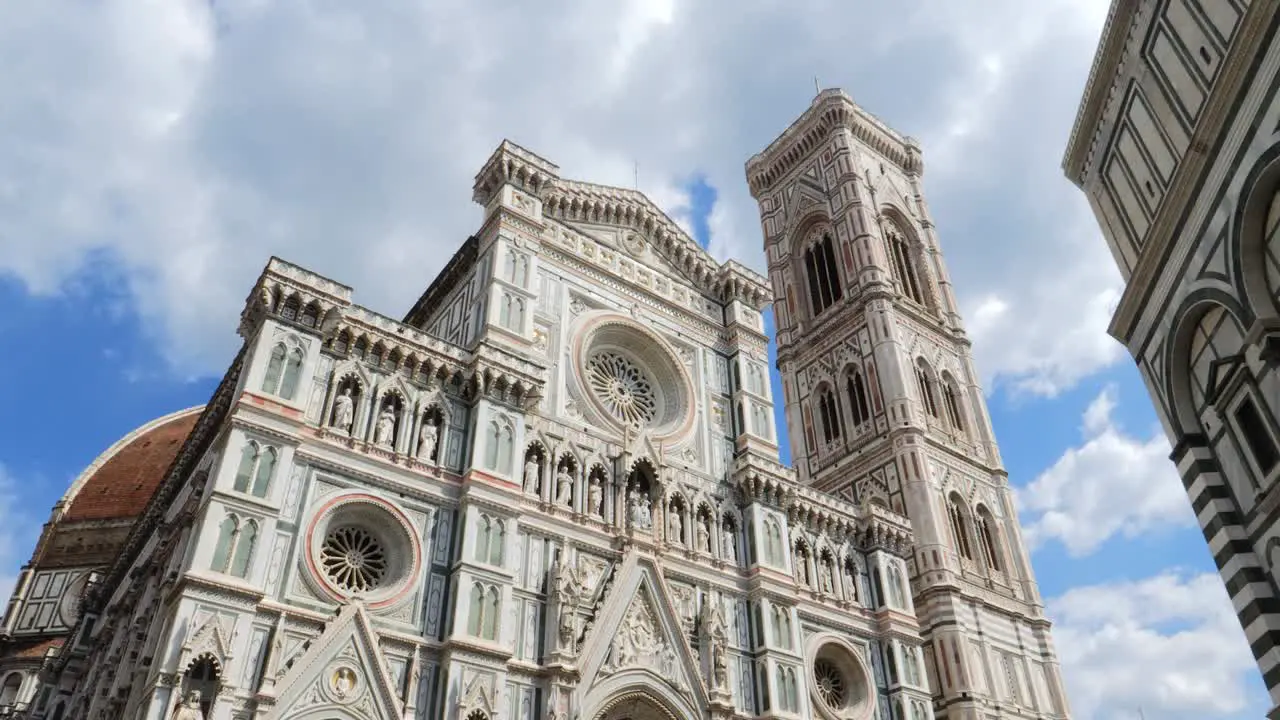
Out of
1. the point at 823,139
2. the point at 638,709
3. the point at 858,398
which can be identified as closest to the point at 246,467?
the point at 638,709

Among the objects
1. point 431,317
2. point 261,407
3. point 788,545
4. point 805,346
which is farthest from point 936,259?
point 261,407

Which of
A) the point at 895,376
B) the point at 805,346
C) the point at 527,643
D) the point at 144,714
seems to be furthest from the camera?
the point at 805,346

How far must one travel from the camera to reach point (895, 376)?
3475 cm

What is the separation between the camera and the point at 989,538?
109 ft

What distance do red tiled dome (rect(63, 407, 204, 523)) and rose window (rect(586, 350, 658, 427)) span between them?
2817 centimetres

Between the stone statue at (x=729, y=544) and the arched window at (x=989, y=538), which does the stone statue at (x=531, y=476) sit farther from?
the arched window at (x=989, y=538)

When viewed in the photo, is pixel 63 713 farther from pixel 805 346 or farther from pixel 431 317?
pixel 805 346

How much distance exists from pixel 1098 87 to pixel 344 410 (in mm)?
16011

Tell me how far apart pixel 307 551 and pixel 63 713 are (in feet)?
48.2

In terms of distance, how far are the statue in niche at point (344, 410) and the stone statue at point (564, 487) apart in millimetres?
A: 5180

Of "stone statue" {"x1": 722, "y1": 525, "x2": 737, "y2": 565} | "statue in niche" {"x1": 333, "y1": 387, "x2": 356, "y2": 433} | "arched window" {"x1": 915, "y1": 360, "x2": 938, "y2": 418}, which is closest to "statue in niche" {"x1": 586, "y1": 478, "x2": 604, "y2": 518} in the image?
"stone statue" {"x1": 722, "y1": 525, "x2": 737, "y2": 565}

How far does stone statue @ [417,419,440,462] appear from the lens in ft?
64.7

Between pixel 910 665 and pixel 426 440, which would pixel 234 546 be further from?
pixel 910 665

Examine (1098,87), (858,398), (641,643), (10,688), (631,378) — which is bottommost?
(641,643)
